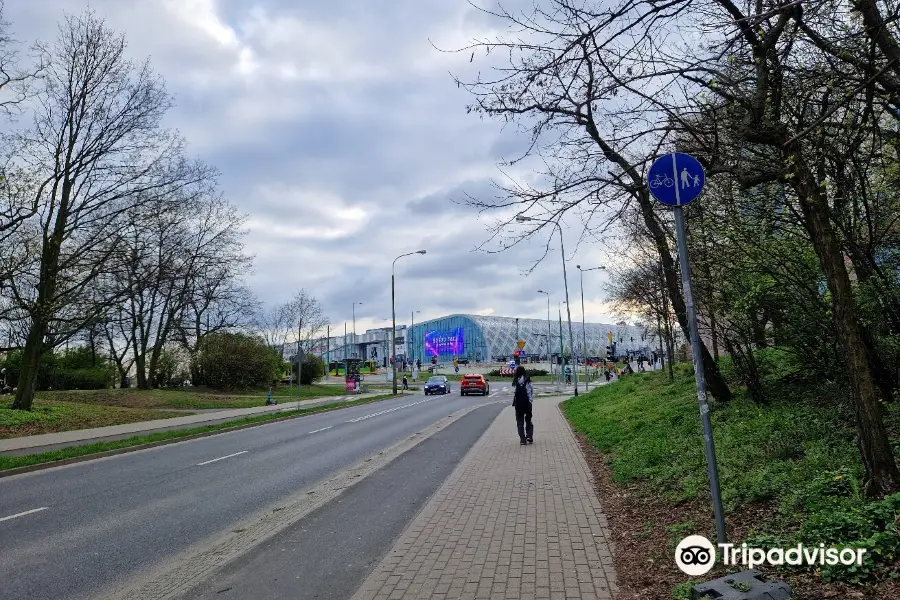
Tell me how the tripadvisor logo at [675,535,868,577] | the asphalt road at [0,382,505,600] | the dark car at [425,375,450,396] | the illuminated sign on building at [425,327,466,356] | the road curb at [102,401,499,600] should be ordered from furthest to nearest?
1. the illuminated sign on building at [425,327,466,356]
2. the dark car at [425,375,450,396]
3. the asphalt road at [0,382,505,600]
4. the road curb at [102,401,499,600]
5. the tripadvisor logo at [675,535,868,577]

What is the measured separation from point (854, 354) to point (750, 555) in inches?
76.6

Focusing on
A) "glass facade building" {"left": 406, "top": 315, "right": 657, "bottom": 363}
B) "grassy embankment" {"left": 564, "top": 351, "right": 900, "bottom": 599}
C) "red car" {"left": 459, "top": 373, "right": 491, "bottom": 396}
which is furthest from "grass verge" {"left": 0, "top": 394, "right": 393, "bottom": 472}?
"glass facade building" {"left": 406, "top": 315, "right": 657, "bottom": 363}

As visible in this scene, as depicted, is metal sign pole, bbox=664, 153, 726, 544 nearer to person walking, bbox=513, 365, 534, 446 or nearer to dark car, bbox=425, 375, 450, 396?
person walking, bbox=513, 365, 534, 446

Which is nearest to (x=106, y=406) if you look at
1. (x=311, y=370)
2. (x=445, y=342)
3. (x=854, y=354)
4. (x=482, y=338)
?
(x=311, y=370)

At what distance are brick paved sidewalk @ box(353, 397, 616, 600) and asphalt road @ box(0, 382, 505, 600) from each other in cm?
243

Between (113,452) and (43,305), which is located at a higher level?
(43,305)

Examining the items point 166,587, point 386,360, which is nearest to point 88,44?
point 166,587

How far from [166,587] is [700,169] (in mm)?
5490

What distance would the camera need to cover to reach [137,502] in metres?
8.77

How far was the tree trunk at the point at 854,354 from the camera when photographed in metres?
4.89

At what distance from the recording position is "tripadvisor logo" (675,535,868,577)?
3.90 metres

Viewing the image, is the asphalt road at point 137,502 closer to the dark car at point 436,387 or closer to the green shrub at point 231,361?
the green shrub at point 231,361

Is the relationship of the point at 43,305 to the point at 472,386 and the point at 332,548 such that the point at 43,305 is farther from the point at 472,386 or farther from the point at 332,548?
the point at 472,386

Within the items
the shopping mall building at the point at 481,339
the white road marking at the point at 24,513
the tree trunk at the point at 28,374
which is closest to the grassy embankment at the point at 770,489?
the white road marking at the point at 24,513
